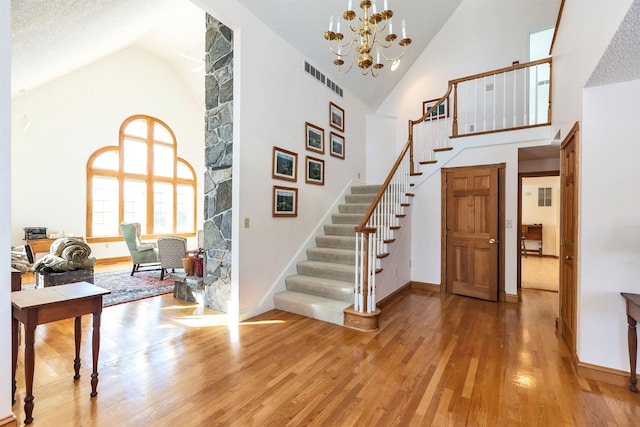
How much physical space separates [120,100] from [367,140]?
636 centimetres

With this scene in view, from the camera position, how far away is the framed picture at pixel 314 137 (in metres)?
4.65

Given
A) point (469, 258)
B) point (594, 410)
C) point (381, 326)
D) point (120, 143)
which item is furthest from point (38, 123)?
point (594, 410)

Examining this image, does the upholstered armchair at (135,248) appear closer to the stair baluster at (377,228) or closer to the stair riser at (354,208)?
Result: the stair riser at (354,208)

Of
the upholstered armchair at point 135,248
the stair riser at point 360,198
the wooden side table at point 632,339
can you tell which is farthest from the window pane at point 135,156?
the wooden side table at point 632,339

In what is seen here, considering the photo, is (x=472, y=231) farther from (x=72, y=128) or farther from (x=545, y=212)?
(x=72, y=128)

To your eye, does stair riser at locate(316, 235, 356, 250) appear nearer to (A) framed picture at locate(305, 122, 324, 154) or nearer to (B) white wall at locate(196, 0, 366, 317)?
(B) white wall at locate(196, 0, 366, 317)

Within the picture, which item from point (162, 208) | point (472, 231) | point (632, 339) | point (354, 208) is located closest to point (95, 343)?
point (632, 339)

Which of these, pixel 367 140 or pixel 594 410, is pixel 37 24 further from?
pixel 594 410

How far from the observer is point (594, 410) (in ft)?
6.38

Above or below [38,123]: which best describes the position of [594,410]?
below

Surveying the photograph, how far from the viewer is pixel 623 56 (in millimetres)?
1944

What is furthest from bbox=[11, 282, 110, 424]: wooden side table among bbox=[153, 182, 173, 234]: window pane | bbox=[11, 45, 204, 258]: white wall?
bbox=[153, 182, 173, 234]: window pane

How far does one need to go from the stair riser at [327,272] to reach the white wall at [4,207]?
10.3 ft

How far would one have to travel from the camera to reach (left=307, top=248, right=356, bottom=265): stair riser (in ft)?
13.9
